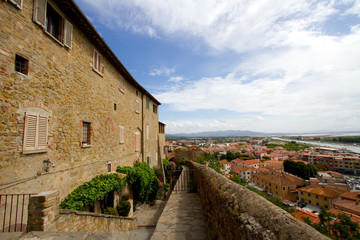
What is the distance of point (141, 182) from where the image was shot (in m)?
11.7

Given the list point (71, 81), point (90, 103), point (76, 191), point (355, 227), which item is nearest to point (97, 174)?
point (76, 191)

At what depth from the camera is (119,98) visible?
1112cm

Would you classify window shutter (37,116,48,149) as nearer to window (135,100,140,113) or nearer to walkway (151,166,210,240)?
walkway (151,166,210,240)

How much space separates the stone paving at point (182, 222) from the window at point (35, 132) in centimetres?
417

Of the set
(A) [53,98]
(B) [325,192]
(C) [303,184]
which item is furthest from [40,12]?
(C) [303,184]

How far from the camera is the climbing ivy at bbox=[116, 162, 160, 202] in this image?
10.9 meters

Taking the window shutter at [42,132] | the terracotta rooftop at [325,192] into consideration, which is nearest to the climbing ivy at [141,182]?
the window shutter at [42,132]

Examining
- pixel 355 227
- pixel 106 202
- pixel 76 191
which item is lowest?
pixel 355 227

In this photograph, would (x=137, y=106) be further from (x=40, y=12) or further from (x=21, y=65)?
(x=21, y=65)

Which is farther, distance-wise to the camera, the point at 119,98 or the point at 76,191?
the point at 119,98

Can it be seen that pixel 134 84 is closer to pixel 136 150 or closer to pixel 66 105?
pixel 136 150

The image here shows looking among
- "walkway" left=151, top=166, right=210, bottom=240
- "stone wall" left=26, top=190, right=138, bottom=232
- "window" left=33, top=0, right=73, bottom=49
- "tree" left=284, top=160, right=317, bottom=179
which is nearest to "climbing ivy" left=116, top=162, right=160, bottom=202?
"walkway" left=151, top=166, right=210, bottom=240

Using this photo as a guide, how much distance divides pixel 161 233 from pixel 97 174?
208 inches

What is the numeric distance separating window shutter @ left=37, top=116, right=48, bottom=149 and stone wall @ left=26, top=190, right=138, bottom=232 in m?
2.06
